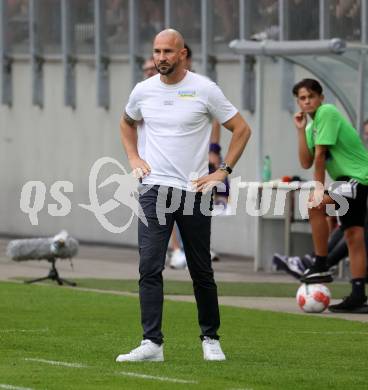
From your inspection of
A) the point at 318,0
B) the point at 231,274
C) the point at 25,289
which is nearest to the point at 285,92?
the point at 318,0

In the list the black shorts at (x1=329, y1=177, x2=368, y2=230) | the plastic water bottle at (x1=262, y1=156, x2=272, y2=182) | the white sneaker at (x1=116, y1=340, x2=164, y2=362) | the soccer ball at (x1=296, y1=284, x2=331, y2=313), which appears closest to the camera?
the white sneaker at (x1=116, y1=340, x2=164, y2=362)

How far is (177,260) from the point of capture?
787 inches

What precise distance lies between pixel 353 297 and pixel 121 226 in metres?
10.7

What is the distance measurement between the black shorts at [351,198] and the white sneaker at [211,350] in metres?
3.96

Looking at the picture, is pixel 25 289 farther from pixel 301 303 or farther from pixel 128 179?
pixel 128 179

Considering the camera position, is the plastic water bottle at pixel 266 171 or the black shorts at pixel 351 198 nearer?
the black shorts at pixel 351 198

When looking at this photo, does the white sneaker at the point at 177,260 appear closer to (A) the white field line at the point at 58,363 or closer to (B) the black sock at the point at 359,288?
(B) the black sock at the point at 359,288

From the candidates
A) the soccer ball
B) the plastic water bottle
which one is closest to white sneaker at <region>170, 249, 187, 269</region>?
the plastic water bottle

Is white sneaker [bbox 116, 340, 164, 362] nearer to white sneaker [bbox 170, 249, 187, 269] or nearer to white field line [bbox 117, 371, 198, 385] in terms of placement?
white field line [bbox 117, 371, 198, 385]

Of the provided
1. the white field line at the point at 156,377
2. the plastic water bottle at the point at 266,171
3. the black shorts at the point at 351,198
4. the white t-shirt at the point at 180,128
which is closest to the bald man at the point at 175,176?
the white t-shirt at the point at 180,128

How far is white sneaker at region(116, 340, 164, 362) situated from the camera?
414 inches

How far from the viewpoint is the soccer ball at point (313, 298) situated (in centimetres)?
1466

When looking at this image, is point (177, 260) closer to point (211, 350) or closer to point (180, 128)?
point (211, 350)

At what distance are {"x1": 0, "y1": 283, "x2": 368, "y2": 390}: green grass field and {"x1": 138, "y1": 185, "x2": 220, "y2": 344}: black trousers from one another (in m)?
0.37
